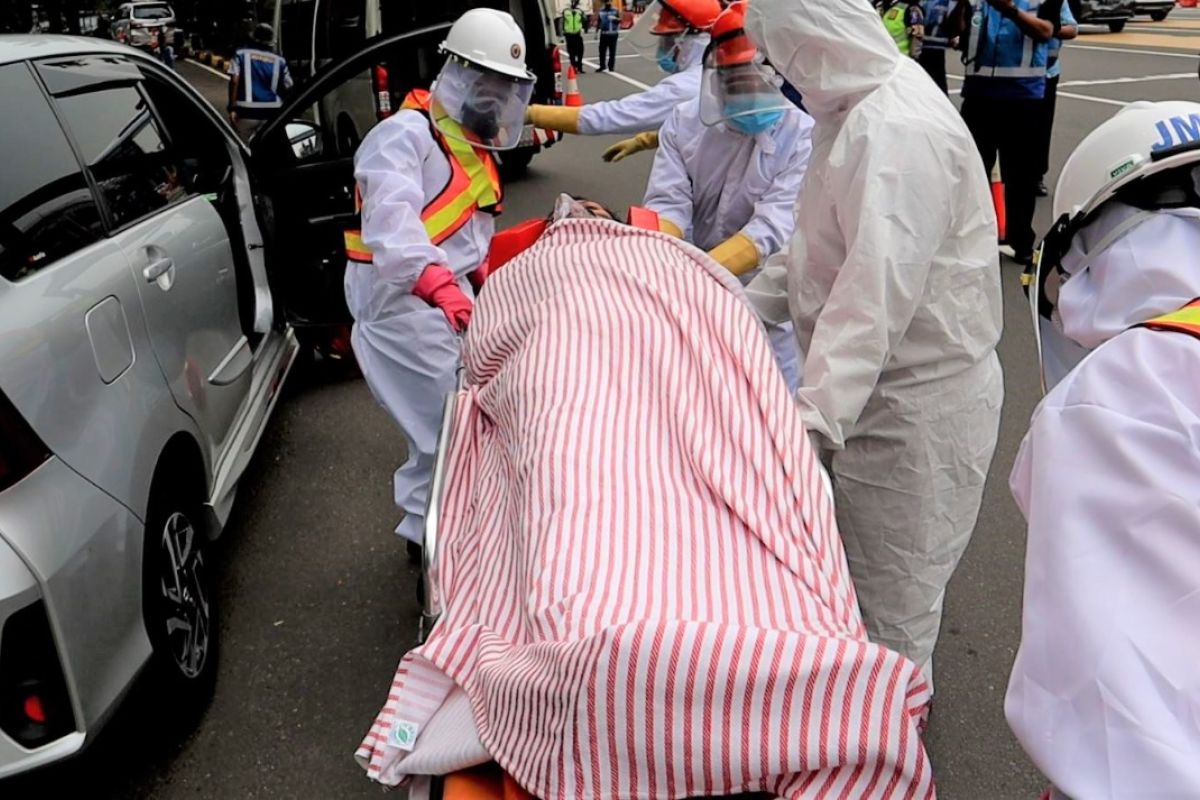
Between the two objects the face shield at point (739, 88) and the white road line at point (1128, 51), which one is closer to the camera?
the face shield at point (739, 88)

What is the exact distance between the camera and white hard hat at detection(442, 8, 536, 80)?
3.08 metres

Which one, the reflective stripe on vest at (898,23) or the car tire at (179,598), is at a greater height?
the reflective stripe on vest at (898,23)

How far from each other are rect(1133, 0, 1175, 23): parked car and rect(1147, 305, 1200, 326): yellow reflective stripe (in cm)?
2767

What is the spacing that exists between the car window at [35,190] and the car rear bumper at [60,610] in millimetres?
506

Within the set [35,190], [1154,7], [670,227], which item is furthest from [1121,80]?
[35,190]

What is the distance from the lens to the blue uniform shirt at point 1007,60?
6.08 m

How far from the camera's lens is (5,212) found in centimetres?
225

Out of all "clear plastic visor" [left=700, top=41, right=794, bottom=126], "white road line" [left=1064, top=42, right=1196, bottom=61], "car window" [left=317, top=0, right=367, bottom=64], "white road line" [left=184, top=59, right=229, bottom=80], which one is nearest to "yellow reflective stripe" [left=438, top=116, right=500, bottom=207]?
"clear plastic visor" [left=700, top=41, right=794, bottom=126]

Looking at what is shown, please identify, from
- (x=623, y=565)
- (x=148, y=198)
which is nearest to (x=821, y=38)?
(x=623, y=565)

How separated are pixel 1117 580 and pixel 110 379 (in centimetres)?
212

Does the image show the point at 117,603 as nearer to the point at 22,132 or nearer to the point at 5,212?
the point at 5,212

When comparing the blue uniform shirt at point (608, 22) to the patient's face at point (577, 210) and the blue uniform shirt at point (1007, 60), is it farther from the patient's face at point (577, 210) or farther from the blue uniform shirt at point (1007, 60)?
the patient's face at point (577, 210)

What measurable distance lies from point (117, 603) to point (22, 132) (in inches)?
47.1

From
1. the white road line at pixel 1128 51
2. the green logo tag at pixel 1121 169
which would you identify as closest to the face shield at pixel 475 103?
the green logo tag at pixel 1121 169
